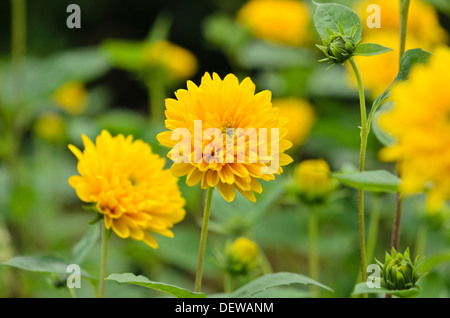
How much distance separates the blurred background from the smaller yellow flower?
0.09 ft

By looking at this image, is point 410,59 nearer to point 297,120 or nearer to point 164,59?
point 297,120

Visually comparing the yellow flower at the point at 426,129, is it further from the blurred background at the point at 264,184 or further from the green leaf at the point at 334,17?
the blurred background at the point at 264,184

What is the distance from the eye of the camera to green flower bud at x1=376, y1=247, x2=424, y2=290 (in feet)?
1.48

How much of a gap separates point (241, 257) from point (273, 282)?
16 cm

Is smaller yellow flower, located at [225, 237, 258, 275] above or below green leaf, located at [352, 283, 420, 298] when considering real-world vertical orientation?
above

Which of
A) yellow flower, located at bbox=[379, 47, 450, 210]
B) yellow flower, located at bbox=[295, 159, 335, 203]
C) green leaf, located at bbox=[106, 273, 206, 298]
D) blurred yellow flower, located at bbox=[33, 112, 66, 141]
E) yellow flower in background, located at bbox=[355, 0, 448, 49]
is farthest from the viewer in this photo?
blurred yellow flower, located at bbox=[33, 112, 66, 141]

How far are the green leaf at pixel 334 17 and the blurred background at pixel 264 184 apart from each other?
27 cm

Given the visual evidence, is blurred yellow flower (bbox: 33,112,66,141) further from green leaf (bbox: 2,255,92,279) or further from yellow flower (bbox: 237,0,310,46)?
green leaf (bbox: 2,255,92,279)

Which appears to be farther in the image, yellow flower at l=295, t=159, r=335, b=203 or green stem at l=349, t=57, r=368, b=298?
yellow flower at l=295, t=159, r=335, b=203

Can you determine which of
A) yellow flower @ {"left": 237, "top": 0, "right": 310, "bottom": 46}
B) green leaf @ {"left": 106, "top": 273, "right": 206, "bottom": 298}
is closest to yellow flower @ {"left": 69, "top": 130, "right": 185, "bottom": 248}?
green leaf @ {"left": 106, "top": 273, "right": 206, "bottom": 298}

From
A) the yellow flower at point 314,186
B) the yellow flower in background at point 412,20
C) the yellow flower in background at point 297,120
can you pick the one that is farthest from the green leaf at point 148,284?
the yellow flower in background at point 412,20

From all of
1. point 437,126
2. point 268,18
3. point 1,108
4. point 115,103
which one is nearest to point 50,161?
point 1,108

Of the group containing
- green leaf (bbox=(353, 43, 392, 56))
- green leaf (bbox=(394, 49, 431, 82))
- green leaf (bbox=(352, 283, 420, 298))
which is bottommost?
green leaf (bbox=(352, 283, 420, 298))

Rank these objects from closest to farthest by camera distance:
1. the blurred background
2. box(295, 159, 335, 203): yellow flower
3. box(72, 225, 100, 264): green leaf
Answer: box(72, 225, 100, 264): green leaf
box(295, 159, 335, 203): yellow flower
the blurred background
